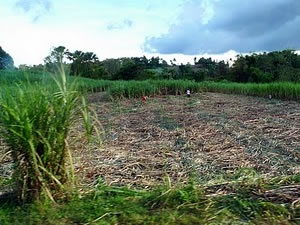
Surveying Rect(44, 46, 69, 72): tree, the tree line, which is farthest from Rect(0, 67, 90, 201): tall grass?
the tree line

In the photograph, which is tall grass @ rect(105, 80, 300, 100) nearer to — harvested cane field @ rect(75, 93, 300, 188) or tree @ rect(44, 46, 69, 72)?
harvested cane field @ rect(75, 93, 300, 188)

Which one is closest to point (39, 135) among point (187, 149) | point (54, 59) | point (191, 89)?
point (54, 59)

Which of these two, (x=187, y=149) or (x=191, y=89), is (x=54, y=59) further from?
(x=191, y=89)

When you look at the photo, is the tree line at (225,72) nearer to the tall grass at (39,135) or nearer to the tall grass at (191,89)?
the tall grass at (191,89)

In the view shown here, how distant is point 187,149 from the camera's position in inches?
125

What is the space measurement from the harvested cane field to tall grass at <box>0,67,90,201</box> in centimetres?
19

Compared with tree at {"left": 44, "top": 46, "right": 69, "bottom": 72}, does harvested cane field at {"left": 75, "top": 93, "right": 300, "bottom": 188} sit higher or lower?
lower

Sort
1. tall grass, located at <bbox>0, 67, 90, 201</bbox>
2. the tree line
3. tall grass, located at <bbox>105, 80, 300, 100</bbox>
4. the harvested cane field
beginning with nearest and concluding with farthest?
tall grass, located at <bbox>0, 67, 90, 201</bbox>, the harvested cane field, tall grass, located at <bbox>105, 80, 300, 100</bbox>, the tree line

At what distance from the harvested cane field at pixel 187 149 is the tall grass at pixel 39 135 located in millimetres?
195

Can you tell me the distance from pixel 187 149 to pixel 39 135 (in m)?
1.64

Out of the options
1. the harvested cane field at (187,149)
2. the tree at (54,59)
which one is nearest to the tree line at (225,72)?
the harvested cane field at (187,149)

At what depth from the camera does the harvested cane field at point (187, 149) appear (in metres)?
2.41

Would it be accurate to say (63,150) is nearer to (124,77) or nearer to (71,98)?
(71,98)

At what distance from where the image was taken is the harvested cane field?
7.91 ft
